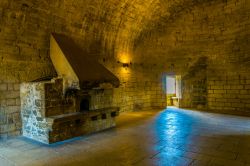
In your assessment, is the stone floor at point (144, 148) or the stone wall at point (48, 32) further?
the stone wall at point (48, 32)

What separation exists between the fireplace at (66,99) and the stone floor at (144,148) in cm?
31

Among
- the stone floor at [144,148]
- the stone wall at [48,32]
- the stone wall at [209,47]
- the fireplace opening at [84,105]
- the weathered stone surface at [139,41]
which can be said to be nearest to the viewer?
the stone floor at [144,148]

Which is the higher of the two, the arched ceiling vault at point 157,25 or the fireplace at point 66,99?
the arched ceiling vault at point 157,25

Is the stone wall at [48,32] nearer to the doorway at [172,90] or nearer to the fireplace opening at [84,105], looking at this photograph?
the fireplace opening at [84,105]

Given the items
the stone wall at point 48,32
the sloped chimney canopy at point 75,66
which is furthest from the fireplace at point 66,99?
the stone wall at point 48,32

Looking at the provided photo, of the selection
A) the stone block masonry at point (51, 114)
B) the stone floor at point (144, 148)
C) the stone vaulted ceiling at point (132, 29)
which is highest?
the stone vaulted ceiling at point (132, 29)

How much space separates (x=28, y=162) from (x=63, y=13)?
4.11 metres

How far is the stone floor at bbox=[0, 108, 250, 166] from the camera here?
10.6ft

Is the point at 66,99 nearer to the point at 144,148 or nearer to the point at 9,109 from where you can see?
the point at 9,109

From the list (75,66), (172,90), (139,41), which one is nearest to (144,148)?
(75,66)

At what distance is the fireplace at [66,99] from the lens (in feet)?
14.3

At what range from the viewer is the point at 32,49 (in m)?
5.15

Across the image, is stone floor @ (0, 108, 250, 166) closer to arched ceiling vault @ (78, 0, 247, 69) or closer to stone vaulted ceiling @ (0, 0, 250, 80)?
stone vaulted ceiling @ (0, 0, 250, 80)

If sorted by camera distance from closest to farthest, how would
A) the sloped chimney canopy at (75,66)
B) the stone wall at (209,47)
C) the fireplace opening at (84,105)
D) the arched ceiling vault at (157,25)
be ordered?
the sloped chimney canopy at (75,66) → the fireplace opening at (84,105) → the arched ceiling vault at (157,25) → the stone wall at (209,47)
